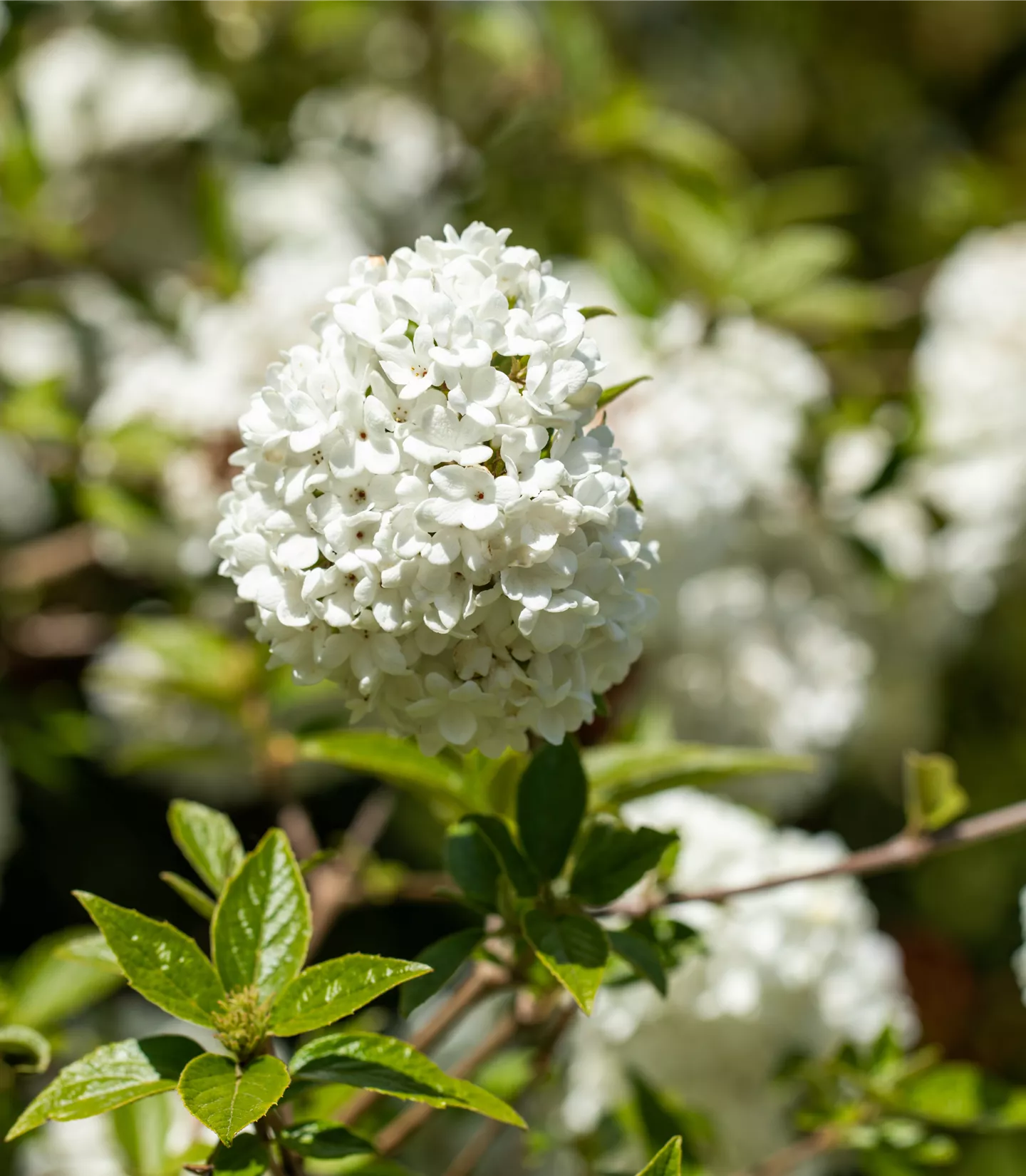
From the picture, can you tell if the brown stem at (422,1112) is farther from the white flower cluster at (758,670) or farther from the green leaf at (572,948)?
the white flower cluster at (758,670)

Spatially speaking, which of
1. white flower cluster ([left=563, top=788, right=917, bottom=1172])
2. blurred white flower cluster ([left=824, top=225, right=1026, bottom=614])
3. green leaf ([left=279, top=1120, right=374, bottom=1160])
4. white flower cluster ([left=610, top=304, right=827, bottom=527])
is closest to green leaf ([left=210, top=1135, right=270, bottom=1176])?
green leaf ([left=279, top=1120, right=374, bottom=1160])

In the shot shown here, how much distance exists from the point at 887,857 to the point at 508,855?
33 cm

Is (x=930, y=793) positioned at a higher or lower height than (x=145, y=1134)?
higher

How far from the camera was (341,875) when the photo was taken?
138 centimetres

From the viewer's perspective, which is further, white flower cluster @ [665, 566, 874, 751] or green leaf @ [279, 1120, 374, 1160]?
white flower cluster @ [665, 566, 874, 751]

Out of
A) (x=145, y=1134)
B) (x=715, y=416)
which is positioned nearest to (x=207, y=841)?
(x=145, y=1134)

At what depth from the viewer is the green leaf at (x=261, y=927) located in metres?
0.80

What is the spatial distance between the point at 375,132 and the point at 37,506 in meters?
1.16

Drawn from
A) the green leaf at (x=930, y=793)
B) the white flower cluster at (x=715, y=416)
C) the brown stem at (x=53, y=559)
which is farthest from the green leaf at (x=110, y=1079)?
the brown stem at (x=53, y=559)

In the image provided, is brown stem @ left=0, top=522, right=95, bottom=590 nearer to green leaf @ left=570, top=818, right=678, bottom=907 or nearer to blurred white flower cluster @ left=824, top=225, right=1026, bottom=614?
blurred white flower cluster @ left=824, top=225, right=1026, bottom=614

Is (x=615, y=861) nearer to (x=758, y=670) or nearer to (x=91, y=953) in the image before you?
(x=91, y=953)

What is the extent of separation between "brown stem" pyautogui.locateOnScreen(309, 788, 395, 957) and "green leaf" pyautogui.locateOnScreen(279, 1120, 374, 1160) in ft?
1.22

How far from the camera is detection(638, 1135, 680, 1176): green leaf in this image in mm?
728

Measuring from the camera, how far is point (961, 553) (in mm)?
1876
